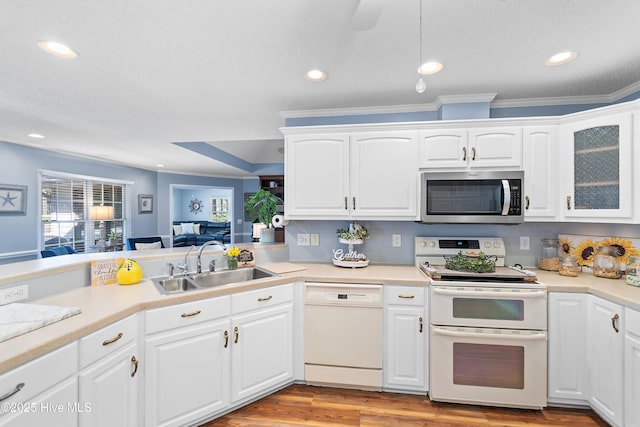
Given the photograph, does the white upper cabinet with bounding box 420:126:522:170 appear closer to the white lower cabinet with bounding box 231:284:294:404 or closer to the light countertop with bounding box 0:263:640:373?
the light countertop with bounding box 0:263:640:373

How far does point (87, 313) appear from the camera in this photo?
1.32 m

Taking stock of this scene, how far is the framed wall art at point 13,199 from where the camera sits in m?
3.92

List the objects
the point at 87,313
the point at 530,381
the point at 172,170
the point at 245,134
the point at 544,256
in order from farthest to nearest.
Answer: the point at 172,170, the point at 245,134, the point at 544,256, the point at 530,381, the point at 87,313

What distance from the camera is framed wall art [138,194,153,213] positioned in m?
6.46

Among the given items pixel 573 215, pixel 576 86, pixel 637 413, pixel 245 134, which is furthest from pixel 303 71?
pixel 637 413

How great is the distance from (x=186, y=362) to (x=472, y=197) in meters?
2.31

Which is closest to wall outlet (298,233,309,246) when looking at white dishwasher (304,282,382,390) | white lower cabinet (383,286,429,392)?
white dishwasher (304,282,382,390)

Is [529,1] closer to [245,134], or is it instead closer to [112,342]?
[112,342]

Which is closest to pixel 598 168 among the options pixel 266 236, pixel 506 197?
pixel 506 197

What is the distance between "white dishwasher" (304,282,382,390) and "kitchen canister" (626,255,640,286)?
1665 millimetres

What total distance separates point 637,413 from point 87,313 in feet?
9.59

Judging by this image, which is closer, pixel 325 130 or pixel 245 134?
pixel 325 130

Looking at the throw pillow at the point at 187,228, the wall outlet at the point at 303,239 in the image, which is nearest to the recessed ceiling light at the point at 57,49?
the wall outlet at the point at 303,239

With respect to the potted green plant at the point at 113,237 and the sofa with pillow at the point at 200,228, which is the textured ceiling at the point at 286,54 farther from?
the sofa with pillow at the point at 200,228
